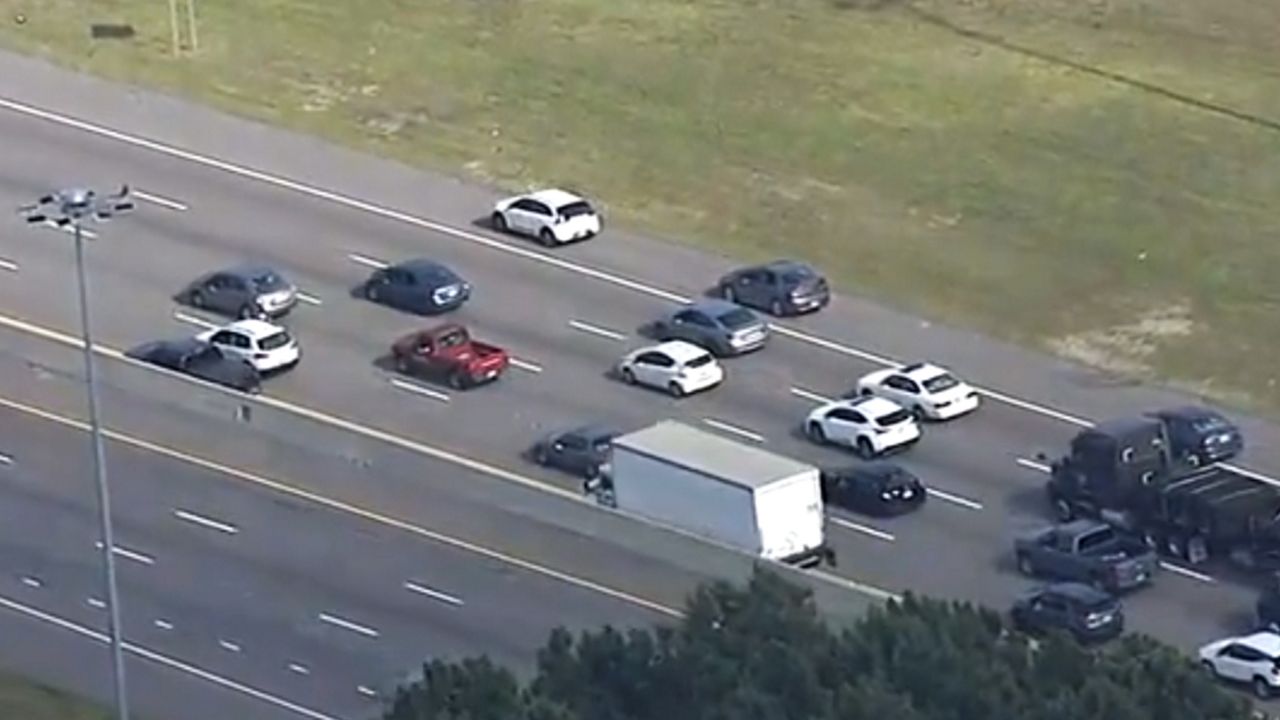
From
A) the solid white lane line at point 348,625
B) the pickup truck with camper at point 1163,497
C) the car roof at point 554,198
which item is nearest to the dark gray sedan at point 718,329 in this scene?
the car roof at point 554,198

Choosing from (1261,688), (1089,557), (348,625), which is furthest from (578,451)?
(1261,688)

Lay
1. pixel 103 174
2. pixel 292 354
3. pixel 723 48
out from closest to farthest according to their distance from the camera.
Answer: pixel 292 354, pixel 103 174, pixel 723 48

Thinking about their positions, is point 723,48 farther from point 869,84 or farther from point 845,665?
point 845,665

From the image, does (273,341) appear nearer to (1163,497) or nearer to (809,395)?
(809,395)

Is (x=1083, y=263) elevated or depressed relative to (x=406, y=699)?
depressed

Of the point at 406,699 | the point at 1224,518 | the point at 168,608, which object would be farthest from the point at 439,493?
the point at 406,699

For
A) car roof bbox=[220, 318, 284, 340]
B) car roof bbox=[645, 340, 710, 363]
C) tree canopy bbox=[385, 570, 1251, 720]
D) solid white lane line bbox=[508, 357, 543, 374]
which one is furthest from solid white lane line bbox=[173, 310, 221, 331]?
tree canopy bbox=[385, 570, 1251, 720]

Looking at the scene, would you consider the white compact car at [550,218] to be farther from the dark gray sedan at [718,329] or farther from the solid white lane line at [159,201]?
the solid white lane line at [159,201]
